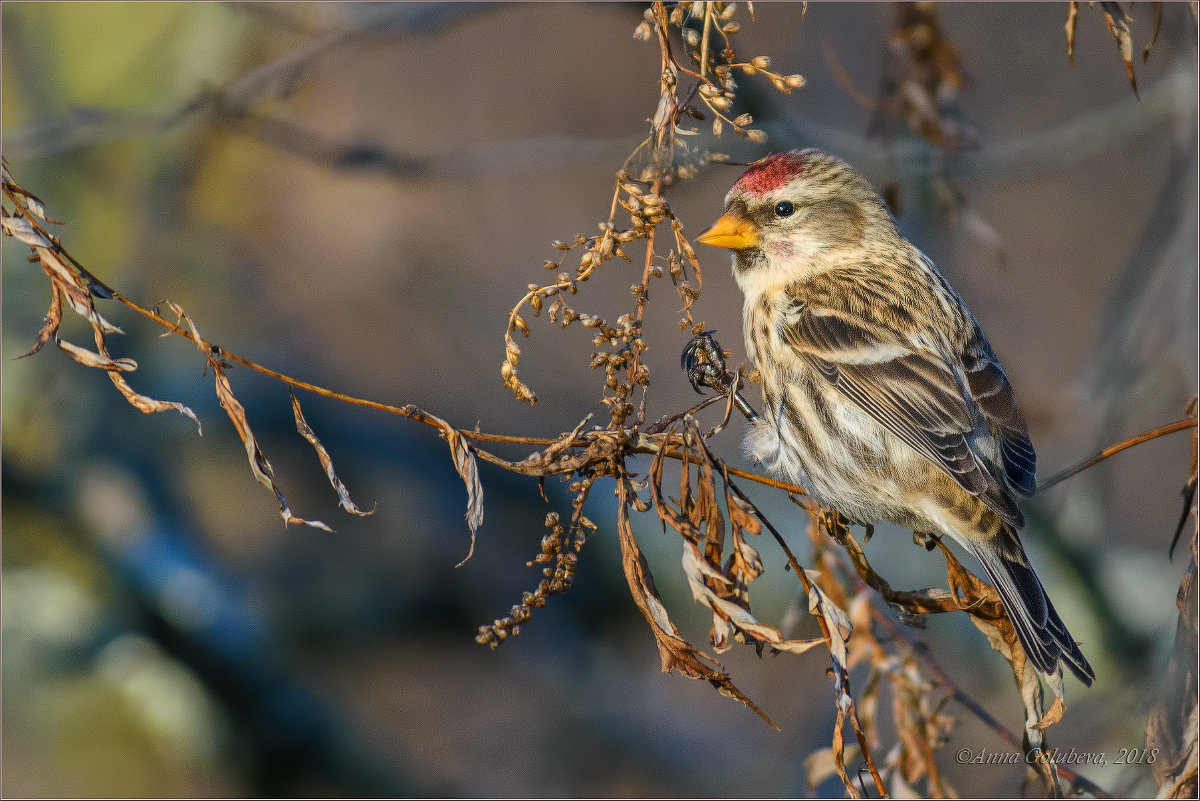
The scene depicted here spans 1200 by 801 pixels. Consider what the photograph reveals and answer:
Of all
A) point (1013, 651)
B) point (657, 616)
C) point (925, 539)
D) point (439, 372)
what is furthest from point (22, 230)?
point (439, 372)

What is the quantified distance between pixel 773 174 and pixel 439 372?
348cm

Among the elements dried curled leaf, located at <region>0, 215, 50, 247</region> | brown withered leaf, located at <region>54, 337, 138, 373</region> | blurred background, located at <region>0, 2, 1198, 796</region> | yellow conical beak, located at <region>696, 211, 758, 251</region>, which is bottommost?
blurred background, located at <region>0, 2, 1198, 796</region>

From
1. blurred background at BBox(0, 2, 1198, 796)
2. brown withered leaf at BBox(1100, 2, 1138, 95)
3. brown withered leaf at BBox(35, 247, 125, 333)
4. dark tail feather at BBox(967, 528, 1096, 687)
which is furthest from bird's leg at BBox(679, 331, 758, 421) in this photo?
blurred background at BBox(0, 2, 1198, 796)

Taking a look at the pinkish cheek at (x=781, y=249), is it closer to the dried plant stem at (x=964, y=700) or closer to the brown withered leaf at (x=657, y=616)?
the dried plant stem at (x=964, y=700)

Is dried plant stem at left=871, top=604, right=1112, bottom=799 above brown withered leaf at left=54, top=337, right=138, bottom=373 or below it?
below

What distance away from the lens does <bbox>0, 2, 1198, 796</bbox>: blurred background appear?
4176 mm

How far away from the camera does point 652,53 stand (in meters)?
5.98

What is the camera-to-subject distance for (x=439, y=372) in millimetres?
5895

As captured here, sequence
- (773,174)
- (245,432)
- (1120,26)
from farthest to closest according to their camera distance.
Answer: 1. (773,174)
2. (1120,26)
3. (245,432)

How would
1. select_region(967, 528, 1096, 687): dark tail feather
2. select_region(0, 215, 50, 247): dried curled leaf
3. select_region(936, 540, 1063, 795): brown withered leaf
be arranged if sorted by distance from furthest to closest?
1. select_region(967, 528, 1096, 687): dark tail feather
2. select_region(936, 540, 1063, 795): brown withered leaf
3. select_region(0, 215, 50, 247): dried curled leaf

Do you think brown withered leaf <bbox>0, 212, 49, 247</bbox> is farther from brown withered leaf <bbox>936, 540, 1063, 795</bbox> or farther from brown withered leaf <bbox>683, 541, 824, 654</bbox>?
brown withered leaf <bbox>936, 540, 1063, 795</bbox>

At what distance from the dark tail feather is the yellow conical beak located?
3.17 feet

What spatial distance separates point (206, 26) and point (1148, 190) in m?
5.11

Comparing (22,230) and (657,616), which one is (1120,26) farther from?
(22,230)
